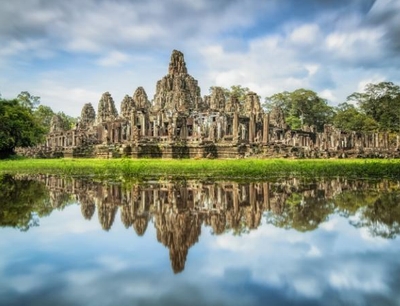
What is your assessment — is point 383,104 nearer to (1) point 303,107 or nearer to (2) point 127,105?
(1) point 303,107

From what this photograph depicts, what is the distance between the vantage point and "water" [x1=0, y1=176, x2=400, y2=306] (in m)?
4.21

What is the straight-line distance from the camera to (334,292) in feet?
14.0

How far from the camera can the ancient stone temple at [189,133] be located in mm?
31062

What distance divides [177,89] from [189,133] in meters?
10.3

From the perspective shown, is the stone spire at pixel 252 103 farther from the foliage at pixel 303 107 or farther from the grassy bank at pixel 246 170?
the grassy bank at pixel 246 170

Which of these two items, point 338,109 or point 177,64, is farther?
point 338,109

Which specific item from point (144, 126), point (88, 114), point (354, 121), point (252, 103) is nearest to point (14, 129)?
point (144, 126)

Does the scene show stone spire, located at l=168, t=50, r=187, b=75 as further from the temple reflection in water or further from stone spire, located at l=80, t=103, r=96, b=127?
the temple reflection in water

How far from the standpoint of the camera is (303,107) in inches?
3034

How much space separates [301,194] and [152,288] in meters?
8.96

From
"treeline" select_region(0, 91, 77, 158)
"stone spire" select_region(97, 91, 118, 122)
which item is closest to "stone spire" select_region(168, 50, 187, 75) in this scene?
"stone spire" select_region(97, 91, 118, 122)

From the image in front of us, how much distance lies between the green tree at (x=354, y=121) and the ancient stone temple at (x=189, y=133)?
6.31 meters

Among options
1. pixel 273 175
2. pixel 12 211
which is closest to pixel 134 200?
pixel 12 211

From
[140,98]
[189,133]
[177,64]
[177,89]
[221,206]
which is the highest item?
[177,64]
